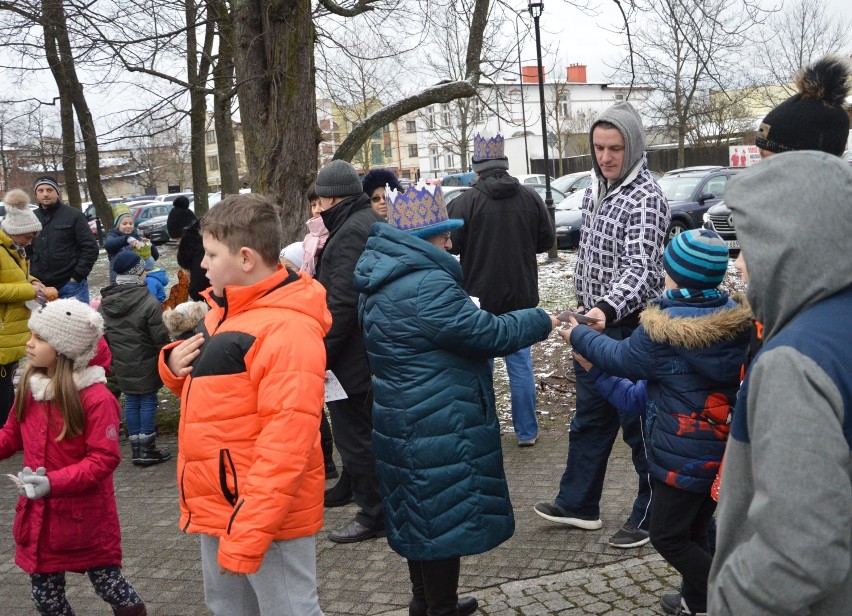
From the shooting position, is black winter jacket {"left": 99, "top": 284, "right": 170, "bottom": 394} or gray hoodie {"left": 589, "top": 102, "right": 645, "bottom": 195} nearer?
gray hoodie {"left": 589, "top": 102, "right": 645, "bottom": 195}

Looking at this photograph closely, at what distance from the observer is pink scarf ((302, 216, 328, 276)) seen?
5.45 m

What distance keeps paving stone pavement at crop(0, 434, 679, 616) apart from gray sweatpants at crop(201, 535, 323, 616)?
1147 mm

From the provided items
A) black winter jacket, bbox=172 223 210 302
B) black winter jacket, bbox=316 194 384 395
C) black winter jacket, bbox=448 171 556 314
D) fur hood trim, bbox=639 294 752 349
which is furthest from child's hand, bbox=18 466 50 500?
black winter jacket, bbox=448 171 556 314

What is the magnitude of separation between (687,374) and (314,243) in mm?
2866

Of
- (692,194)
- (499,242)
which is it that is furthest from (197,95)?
(692,194)

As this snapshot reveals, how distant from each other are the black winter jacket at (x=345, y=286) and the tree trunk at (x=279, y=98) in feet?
9.52

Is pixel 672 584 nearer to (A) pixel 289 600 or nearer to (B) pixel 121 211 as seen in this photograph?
(A) pixel 289 600

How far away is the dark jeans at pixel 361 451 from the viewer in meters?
5.00

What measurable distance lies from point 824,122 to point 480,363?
1644 millimetres

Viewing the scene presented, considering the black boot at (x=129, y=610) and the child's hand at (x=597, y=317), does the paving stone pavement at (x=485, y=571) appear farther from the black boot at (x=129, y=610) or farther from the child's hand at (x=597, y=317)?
the child's hand at (x=597, y=317)

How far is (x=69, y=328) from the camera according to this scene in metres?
3.77

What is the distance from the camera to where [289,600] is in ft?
9.71

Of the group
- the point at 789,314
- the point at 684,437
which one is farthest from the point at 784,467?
the point at 684,437

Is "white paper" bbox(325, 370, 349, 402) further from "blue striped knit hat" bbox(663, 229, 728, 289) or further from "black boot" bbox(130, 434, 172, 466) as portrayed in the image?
"black boot" bbox(130, 434, 172, 466)
